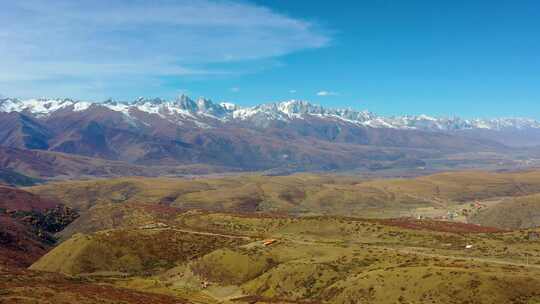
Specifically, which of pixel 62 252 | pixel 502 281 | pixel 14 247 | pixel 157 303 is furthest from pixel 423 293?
pixel 14 247

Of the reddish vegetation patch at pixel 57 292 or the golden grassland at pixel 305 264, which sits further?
the golden grassland at pixel 305 264

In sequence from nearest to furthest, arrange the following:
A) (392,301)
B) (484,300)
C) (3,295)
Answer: (3,295)
(484,300)
(392,301)

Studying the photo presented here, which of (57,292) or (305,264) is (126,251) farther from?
(57,292)

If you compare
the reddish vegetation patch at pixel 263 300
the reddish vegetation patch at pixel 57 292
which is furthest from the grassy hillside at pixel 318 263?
the reddish vegetation patch at pixel 57 292

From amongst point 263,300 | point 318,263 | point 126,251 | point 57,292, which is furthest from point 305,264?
point 126,251

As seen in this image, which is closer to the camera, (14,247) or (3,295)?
(3,295)

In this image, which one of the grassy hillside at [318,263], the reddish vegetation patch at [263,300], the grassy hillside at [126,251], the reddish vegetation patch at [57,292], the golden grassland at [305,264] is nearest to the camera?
the reddish vegetation patch at [57,292]

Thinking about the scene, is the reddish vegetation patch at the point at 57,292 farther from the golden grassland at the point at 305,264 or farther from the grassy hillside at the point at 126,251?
the grassy hillside at the point at 126,251

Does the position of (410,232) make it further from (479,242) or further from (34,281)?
(34,281)
